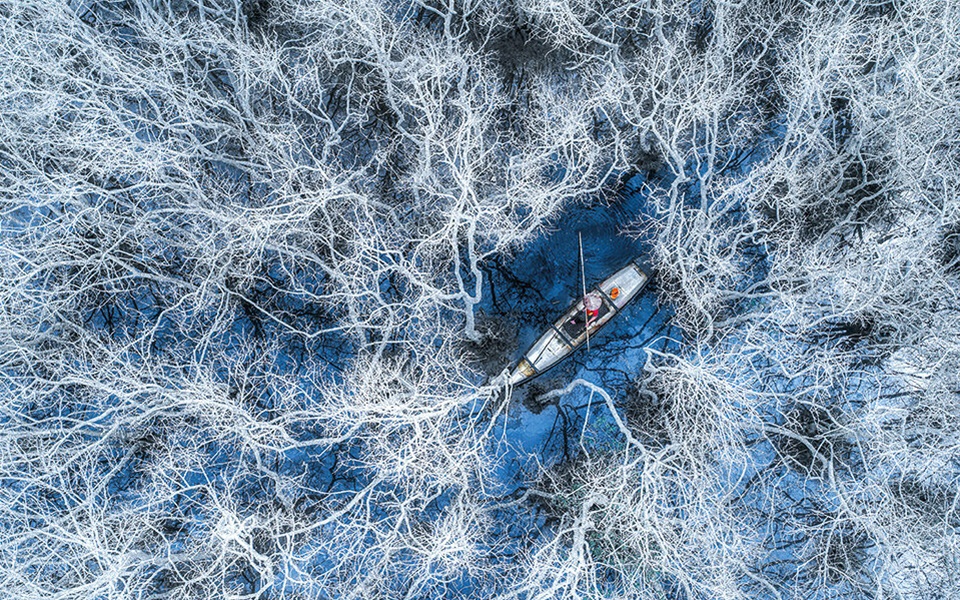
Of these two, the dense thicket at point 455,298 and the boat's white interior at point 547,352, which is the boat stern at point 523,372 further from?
the dense thicket at point 455,298

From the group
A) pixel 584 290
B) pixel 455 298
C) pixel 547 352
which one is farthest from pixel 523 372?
pixel 455 298

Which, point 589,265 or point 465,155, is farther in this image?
point 589,265

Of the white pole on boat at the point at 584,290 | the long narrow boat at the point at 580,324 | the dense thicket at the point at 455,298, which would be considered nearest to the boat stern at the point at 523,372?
the long narrow boat at the point at 580,324

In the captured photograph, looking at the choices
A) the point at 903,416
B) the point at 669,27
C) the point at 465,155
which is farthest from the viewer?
the point at 669,27

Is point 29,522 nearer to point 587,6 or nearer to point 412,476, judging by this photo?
point 412,476

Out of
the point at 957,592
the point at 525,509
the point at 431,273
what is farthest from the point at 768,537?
the point at 431,273

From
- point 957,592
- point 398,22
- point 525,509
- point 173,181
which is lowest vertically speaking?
point 957,592
